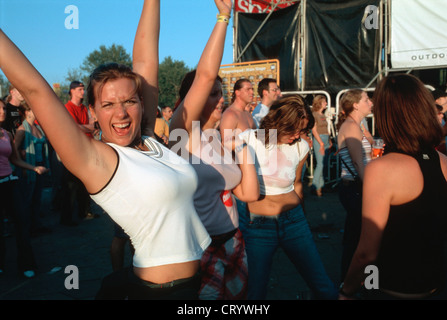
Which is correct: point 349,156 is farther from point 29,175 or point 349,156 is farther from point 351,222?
point 29,175

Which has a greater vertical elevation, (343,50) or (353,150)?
(343,50)

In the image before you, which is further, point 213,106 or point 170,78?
point 170,78

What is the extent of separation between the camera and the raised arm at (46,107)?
3.84 feet

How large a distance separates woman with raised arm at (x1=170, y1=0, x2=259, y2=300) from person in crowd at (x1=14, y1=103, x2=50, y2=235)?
9.10 feet

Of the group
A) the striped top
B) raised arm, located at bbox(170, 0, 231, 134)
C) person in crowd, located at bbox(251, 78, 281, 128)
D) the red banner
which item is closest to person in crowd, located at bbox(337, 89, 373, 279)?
the striped top

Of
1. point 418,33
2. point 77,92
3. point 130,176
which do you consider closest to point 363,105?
point 130,176

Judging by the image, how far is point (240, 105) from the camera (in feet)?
14.2

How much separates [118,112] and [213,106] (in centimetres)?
78

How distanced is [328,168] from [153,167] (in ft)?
24.0

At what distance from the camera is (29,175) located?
4.48 meters

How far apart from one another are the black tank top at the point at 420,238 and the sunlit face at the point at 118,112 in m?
1.21

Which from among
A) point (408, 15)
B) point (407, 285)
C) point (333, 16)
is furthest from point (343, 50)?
point (407, 285)
